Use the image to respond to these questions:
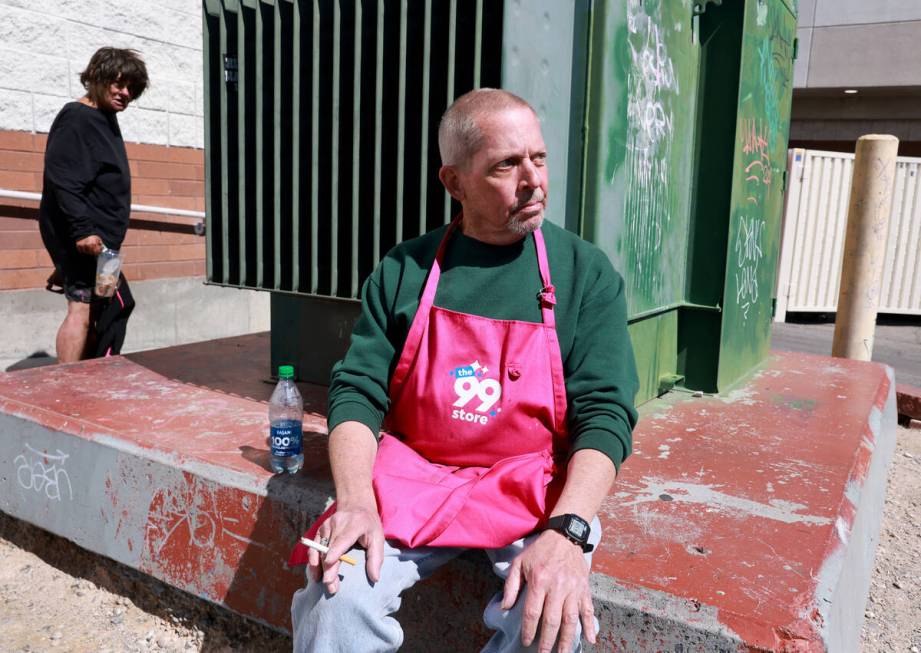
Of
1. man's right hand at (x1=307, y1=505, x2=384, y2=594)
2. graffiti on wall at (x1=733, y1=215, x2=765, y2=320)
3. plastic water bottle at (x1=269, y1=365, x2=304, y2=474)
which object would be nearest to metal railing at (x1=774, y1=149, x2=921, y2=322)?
graffiti on wall at (x1=733, y1=215, x2=765, y2=320)

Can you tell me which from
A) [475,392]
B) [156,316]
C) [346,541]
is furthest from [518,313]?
[156,316]

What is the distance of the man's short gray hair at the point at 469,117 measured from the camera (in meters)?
→ 2.02

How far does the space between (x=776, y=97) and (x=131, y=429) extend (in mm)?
3641

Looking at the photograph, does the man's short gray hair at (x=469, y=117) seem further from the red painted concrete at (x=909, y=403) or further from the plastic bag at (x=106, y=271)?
the red painted concrete at (x=909, y=403)

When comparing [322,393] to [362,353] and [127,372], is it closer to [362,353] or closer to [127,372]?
[127,372]

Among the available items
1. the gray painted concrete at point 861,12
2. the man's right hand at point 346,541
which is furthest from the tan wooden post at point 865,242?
the gray painted concrete at point 861,12

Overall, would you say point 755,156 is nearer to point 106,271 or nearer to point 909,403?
point 909,403

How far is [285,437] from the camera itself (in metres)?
2.52

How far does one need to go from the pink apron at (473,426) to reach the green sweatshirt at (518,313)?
0.04 meters

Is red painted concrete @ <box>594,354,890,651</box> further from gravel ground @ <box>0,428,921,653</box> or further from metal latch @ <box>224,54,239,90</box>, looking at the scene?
metal latch @ <box>224,54,239,90</box>

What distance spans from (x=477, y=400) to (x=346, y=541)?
0.50 meters

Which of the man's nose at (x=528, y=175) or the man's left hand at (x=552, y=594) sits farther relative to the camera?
the man's nose at (x=528, y=175)

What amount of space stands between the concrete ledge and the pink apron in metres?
0.26

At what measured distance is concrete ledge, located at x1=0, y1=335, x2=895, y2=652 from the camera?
1.92m
